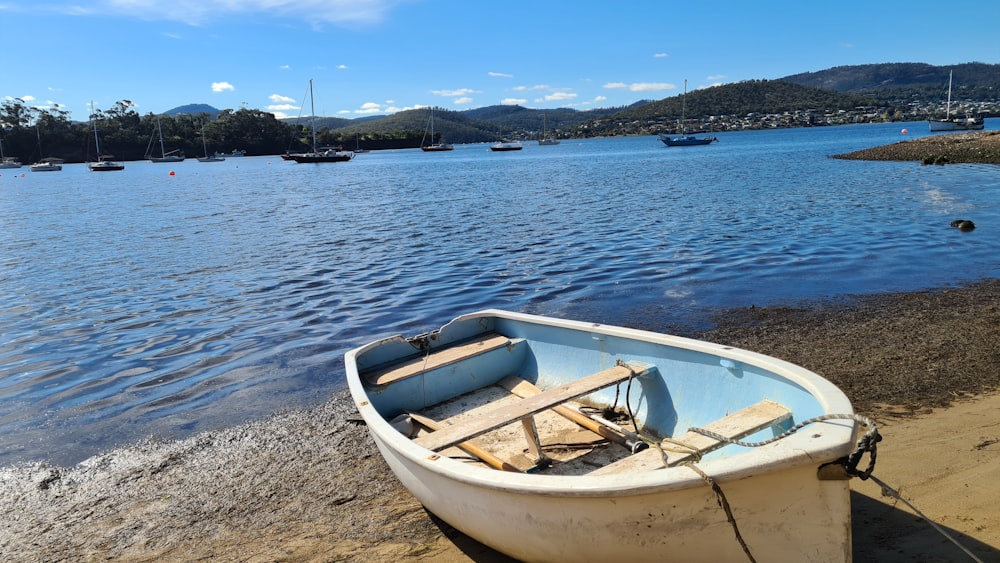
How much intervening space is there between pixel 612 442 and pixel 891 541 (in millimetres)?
2017

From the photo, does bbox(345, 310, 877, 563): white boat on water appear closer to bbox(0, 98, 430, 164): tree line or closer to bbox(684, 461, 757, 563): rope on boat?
bbox(684, 461, 757, 563): rope on boat

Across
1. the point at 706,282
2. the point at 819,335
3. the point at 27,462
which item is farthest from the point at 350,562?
the point at 706,282

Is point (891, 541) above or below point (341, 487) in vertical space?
above

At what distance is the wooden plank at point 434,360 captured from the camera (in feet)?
21.4

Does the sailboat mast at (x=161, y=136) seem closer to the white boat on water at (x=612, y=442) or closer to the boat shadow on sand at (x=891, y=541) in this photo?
the white boat on water at (x=612, y=442)

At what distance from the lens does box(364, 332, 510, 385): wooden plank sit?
653 cm

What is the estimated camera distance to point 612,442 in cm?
542

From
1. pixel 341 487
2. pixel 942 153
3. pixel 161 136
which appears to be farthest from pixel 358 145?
pixel 341 487

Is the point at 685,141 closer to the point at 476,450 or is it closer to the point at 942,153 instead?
the point at 942,153

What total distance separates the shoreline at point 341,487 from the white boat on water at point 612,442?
66 centimetres


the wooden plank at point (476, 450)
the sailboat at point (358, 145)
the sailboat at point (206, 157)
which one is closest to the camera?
the wooden plank at point (476, 450)

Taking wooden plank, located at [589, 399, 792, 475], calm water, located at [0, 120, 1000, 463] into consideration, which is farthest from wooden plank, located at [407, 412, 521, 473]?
calm water, located at [0, 120, 1000, 463]

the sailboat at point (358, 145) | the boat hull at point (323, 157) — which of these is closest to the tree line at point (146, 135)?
the sailboat at point (358, 145)

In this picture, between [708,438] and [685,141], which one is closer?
[708,438]
